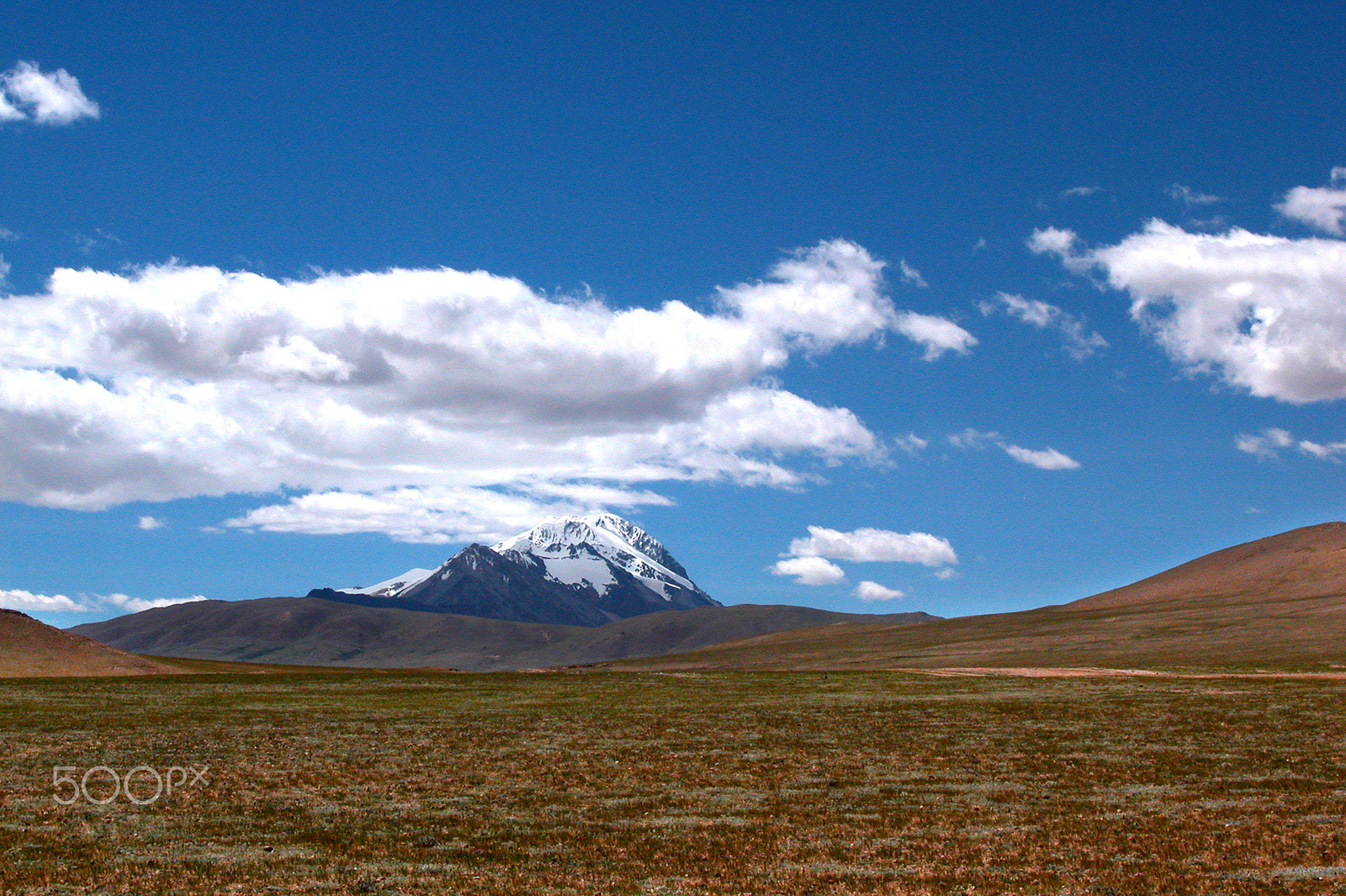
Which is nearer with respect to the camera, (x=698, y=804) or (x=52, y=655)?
(x=698, y=804)

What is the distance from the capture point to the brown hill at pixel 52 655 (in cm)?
13012

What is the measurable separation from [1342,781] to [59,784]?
114ft

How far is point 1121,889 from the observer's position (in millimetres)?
17422

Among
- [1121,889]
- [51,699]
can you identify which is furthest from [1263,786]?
[51,699]

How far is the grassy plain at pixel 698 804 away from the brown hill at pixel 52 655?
286ft

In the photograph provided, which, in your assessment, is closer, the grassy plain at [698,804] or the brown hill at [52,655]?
the grassy plain at [698,804]

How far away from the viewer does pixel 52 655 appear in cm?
13612

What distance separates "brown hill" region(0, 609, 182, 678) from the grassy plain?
8721 centimetres

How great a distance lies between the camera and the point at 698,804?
26.2 meters

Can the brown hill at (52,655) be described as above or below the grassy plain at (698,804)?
above

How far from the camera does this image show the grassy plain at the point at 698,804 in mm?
18641

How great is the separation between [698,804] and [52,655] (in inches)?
5375

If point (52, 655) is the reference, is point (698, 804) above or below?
below

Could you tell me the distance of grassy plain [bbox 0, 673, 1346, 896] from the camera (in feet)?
61.2
